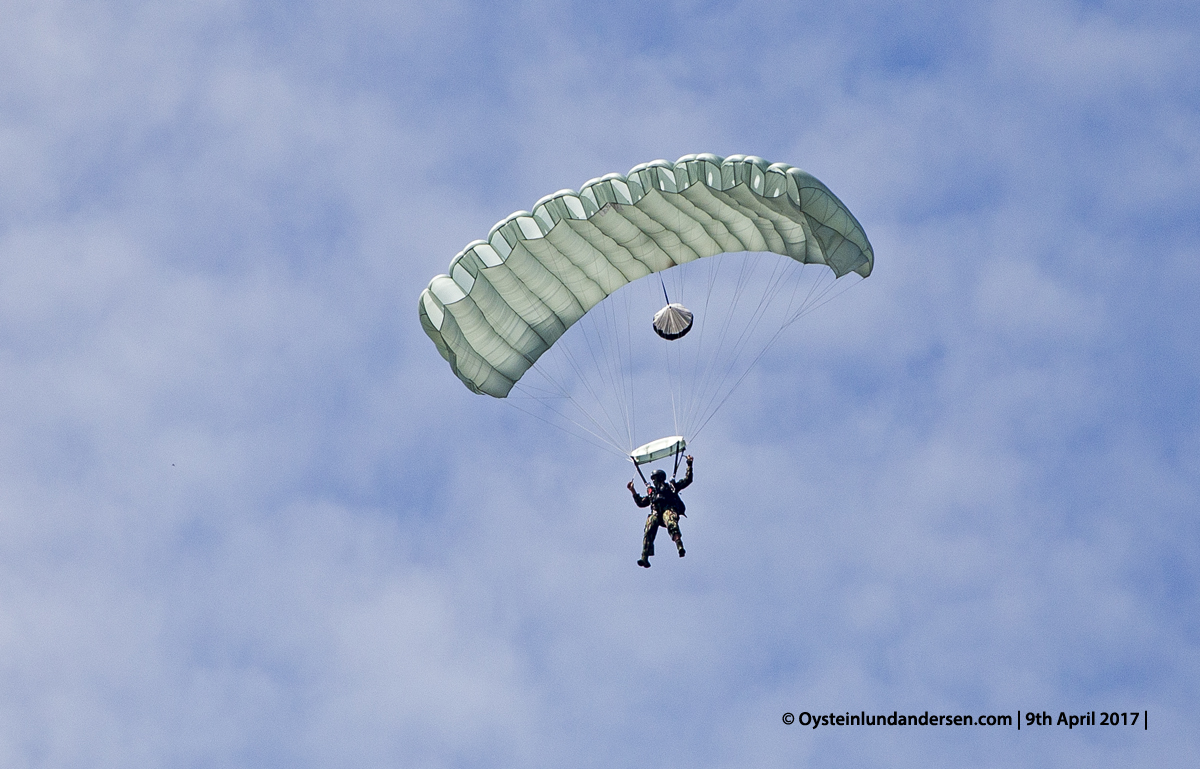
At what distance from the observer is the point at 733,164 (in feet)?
86.0

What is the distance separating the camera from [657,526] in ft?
92.4

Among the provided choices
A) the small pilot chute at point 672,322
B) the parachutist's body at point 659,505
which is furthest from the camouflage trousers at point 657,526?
the small pilot chute at point 672,322

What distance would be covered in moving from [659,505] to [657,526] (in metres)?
0.34

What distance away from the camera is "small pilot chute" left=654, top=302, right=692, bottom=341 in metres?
30.0

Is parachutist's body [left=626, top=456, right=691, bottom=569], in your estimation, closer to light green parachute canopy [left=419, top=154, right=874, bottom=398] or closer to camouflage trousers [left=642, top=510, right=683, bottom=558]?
camouflage trousers [left=642, top=510, right=683, bottom=558]

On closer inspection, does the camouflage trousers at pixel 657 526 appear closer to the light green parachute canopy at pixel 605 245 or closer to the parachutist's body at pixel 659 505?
the parachutist's body at pixel 659 505

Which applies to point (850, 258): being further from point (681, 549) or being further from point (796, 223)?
point (681, 549)

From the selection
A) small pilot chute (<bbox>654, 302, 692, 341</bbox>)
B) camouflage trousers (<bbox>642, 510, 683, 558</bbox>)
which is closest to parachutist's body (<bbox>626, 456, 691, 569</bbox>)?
camouflage trousers (<bbox>642, 510, 683, 558</bbox>)

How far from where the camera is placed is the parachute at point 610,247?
26.5m

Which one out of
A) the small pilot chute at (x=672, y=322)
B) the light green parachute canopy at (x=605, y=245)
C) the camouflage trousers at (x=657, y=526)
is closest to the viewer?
the light green parachute canopy at (x=605, y=245)

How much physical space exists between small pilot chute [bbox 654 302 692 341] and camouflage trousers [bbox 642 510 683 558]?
345 centimetres

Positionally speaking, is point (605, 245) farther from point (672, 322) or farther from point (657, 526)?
point (657, 526)

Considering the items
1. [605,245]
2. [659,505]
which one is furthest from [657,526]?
[605,245]

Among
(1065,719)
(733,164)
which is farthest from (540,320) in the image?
(1065,719)
